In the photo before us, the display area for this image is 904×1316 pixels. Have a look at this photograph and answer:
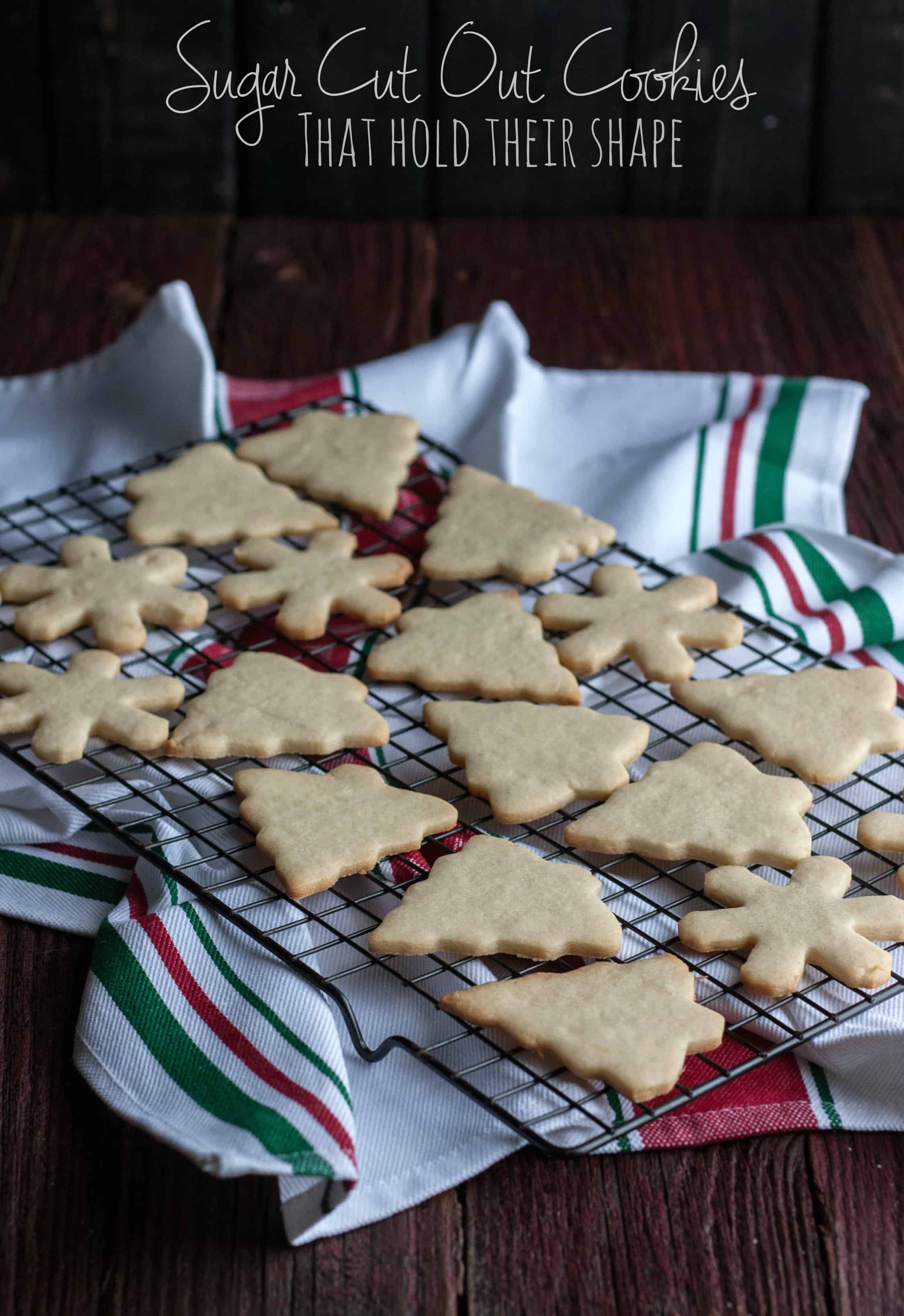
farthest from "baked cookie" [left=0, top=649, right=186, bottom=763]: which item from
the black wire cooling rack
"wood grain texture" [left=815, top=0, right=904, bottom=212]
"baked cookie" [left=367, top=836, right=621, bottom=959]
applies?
"wood grain texture" [left=815, top=0, right=904, bottom=212]

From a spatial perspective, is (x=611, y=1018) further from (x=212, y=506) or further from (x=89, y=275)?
Result: (x=89, y=275)

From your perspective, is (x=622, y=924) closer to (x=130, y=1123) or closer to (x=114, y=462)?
(x=130, y=1123)

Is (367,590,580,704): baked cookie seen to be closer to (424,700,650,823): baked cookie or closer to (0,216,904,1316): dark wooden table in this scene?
(424,700,650,823): baked cookie

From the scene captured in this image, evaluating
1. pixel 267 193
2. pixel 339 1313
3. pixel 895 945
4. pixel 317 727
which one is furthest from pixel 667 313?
pixel 339 1313

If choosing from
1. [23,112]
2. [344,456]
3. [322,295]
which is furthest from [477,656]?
[23,112]

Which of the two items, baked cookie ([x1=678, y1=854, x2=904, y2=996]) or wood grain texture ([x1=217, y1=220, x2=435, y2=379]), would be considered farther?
wood grain texture ([x1=217, y1=220, x2=435, y2=379])

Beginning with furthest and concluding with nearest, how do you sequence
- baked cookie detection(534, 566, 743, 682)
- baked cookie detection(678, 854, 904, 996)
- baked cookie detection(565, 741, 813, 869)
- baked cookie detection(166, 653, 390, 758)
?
baked cookie detection(534, 566, 743, 682), baked cookie detection(166, 653, 390, 758), baked cookie detection(565, 741, 813, 869), baked cookie detection(678, 854, 904, 996)

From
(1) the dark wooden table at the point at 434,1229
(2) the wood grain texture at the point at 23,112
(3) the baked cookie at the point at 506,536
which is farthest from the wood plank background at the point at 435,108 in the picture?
(1) the dark wooden table at the point at 434,1229

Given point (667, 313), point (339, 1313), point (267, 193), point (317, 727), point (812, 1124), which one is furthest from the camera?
point (267, 193)
